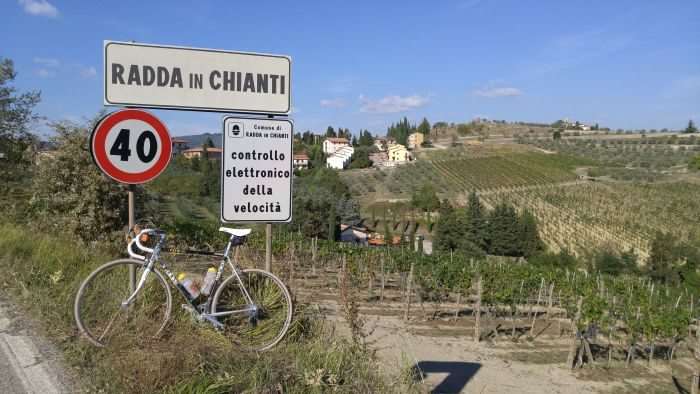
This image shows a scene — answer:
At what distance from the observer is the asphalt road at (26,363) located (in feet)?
9.20

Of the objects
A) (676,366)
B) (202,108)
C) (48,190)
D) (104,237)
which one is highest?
(202,108)

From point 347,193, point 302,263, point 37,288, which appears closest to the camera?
point 37,288

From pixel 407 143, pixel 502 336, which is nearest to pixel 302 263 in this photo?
pixel 502 336

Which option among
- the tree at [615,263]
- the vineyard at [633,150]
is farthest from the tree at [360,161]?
the tree at [615,263]

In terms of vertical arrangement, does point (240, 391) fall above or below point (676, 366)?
above

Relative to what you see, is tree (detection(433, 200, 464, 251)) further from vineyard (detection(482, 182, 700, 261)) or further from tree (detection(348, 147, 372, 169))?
tree (detection(348, 147, 372, 169))

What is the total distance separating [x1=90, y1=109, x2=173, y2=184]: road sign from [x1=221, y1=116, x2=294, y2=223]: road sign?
0.49m

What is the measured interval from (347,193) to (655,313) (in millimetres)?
53015

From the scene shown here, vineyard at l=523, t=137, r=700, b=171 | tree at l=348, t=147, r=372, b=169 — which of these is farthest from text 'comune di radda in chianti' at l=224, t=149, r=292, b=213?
tree at l=348, t=147, r=372, b=169

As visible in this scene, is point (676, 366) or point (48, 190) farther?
point (676, 366)

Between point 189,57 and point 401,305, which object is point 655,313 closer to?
point 401,305

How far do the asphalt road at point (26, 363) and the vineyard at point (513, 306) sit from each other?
7846 millimetres

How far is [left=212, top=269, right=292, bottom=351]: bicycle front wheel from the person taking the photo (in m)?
3.52

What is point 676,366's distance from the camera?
1520 cm
